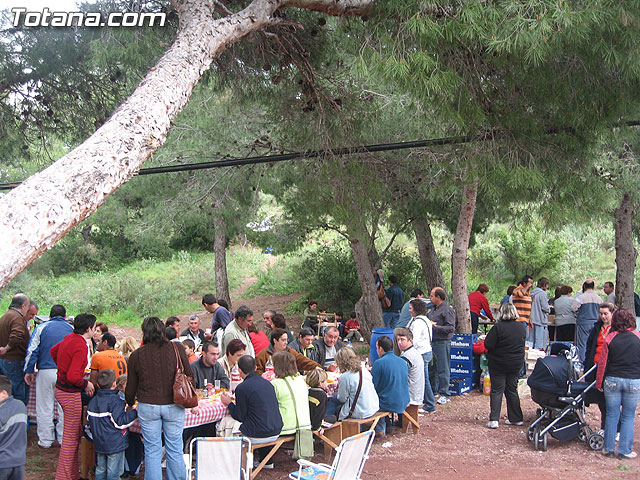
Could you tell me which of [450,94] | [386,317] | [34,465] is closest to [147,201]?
[386,317]

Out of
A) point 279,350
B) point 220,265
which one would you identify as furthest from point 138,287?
point 279,350

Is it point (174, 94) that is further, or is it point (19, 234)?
point (174, 94)

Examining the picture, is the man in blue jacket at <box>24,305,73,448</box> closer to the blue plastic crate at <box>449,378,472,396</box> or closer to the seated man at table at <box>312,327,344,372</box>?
the seated man at table at <box>312,327,344,372</box>

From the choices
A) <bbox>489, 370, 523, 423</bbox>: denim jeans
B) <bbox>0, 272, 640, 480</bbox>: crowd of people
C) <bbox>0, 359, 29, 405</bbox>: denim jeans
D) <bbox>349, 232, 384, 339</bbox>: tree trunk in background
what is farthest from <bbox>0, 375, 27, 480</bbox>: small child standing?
<bbox>349, 232, 384, 339</bbox>: tree trunk in background

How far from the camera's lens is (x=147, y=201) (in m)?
17.6

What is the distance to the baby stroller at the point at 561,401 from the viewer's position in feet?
22.8

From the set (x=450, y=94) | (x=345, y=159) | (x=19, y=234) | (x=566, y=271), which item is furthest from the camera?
(x=566, y=271)

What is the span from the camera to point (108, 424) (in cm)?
561

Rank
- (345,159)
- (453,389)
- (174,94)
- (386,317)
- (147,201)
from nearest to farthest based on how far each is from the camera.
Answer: (174,94) < (345,159) < (453,389) < (386,317) < (147,201)

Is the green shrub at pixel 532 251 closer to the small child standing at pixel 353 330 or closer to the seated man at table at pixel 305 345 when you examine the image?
the small child standing at pixel 353 330

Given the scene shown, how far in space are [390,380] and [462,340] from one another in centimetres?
276

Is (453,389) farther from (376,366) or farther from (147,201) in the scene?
(147,201)

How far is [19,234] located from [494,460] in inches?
218

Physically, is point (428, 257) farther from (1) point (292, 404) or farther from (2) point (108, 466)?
(2) point (108, 466)
